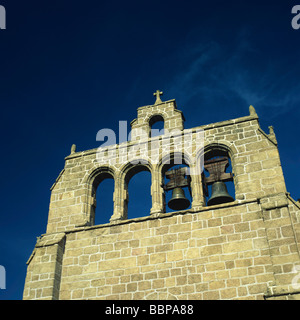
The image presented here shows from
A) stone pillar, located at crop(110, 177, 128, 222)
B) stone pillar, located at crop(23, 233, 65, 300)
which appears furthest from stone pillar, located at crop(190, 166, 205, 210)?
stone pillar, located at crop(23, 233, 65, 300)

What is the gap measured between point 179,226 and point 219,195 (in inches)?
55.2

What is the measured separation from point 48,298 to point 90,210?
2935 millimetres

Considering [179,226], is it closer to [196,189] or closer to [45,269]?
[196,189]

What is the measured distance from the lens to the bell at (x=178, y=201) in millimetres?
14750

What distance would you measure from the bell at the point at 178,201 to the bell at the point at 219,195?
72cm

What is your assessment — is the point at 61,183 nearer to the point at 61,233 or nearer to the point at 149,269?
the point at 61,233

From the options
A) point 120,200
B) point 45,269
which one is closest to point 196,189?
point 120,200

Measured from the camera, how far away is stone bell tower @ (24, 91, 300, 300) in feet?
41.4

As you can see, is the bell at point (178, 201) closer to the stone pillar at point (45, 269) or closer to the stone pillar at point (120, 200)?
the stone pillar at point (120, 200)

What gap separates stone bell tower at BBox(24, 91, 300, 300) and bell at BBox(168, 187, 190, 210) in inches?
1.6

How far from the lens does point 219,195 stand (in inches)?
559

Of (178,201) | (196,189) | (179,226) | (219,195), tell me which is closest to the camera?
(179,226)

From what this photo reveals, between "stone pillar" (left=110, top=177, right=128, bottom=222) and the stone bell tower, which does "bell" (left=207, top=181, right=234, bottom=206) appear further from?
"stone pillar" (left=110, top=177, right=128, bottom=222)

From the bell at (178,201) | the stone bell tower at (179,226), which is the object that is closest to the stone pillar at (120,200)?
the stone bell tower at (179,226)
